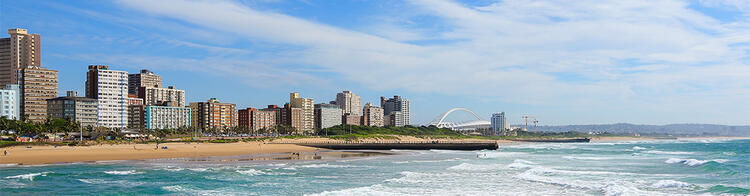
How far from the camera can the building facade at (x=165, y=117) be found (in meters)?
138

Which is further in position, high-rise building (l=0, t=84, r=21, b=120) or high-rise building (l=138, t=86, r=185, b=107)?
high-rise building (l=138, t=86, r=185, b=107)

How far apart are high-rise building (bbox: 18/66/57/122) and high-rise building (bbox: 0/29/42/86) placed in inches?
1399

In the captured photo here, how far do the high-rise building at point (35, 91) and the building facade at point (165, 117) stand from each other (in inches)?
842

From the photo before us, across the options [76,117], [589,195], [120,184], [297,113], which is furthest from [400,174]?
[297,113]

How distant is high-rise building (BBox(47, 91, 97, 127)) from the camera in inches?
4835

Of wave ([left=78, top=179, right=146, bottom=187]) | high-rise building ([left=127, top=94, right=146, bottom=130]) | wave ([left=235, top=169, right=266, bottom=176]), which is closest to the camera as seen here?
wave ([left=78, top=179, right=146, bottom=187])

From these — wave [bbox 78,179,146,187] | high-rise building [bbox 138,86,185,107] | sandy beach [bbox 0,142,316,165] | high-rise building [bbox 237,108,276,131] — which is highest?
high-rise building [bbox 138,86,185,107]

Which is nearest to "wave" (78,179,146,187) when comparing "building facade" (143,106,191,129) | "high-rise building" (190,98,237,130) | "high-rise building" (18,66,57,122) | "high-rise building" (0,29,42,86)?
"building facade" (143,106,191,129)

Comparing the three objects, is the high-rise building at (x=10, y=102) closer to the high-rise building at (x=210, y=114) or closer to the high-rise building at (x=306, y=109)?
the high-rise building at (x=210, y=114)

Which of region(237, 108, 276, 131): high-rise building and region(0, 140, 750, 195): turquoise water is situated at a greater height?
region(237, 108, 276, 131): high-rise building

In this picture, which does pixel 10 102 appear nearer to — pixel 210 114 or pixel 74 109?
pixel 74 109

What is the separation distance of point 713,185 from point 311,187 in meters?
19.8

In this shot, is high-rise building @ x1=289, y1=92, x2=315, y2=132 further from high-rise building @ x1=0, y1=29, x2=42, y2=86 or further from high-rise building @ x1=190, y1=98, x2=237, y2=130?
high-rise building @ x1=0, y1=29, x2=42, y2=86

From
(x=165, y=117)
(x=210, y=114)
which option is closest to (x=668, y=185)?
(x=165, y=117)
